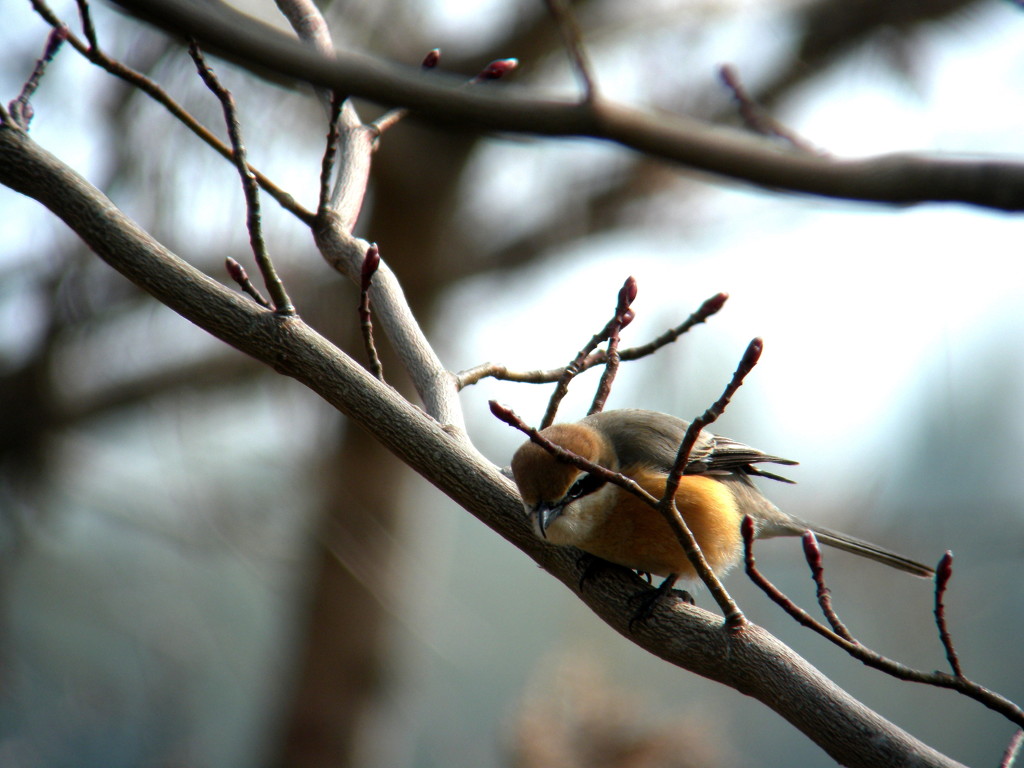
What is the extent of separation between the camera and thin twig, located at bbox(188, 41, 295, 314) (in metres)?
1.92

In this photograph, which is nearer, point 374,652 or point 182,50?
point 182,50

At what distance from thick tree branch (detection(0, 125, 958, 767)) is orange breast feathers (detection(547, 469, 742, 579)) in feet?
1.15

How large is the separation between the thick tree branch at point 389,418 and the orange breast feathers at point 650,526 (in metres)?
0.35

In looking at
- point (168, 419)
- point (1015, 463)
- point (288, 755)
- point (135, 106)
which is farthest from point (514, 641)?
point (135, 106)

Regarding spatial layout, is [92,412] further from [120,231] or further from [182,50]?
[120,231]

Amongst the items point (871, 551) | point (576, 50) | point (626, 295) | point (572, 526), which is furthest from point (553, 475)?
point (871, 551)

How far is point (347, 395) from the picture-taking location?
6.57 ft

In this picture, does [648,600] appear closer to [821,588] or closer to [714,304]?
[821,588]

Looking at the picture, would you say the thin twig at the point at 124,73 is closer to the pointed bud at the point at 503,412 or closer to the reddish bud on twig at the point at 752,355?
the pointed bud at the point at 503,412

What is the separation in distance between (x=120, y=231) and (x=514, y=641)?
7080 millimetres

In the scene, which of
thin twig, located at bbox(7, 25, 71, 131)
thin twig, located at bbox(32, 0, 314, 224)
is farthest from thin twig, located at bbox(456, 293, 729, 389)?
thin twig, located at bbox(7, 25, 71, 131)

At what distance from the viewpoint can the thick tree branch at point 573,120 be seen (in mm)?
1029

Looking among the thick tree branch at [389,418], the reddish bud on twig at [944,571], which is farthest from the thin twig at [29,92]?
the reddish bud on twig at [944,571]

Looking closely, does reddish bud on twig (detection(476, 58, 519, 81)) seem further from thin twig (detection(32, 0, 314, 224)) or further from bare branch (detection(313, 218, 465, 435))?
thin twig (detection(32, 0, 314, 224))
